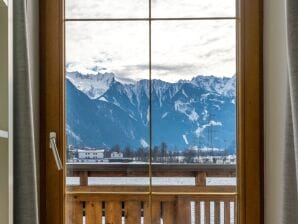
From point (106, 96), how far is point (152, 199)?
19.6 inches

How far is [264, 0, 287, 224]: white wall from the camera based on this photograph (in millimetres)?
1657

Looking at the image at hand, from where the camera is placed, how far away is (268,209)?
73.4 inches

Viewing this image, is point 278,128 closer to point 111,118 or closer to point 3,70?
point 111,118

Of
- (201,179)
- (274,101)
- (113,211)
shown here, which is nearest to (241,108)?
(274,101)

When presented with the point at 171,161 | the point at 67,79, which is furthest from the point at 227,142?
the point at 67,79

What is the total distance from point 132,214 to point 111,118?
43 centimetres

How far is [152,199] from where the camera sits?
1.97 meters

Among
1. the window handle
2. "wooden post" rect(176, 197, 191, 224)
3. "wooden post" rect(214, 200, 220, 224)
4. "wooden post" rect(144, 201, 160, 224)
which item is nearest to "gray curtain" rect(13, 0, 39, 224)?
the window handle

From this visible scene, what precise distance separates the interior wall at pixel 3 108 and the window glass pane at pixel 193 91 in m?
0.75

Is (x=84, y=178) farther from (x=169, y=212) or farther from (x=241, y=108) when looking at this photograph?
(x=241, y=108)

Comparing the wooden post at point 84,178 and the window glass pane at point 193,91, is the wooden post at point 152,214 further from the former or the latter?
the wooden post at point 84,178

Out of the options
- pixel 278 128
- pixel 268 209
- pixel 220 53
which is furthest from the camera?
pixel 220 53

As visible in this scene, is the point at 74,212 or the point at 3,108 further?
the point at 74,212

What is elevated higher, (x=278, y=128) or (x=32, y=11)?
(x=32, y=11)
